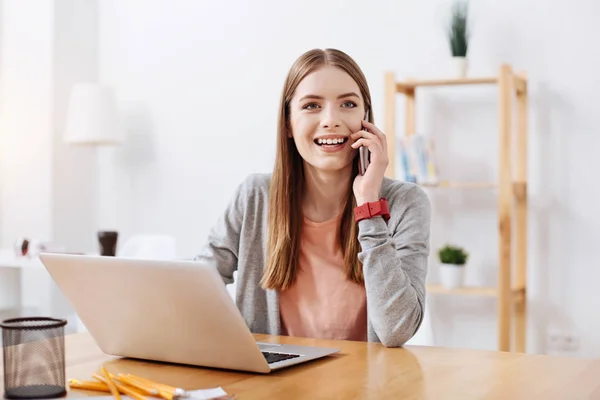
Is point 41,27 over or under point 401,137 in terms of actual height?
over

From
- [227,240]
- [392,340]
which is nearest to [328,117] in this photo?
[227,240]

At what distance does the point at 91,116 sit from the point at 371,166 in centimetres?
269

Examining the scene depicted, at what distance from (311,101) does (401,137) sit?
1.92 meters

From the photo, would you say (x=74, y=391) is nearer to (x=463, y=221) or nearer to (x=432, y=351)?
(x=432, y=351)

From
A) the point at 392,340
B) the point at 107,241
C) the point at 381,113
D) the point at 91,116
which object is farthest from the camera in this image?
the point at 91,116

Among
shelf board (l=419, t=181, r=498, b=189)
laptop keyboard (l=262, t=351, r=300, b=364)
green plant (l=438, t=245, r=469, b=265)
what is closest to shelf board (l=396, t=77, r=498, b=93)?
shelf board (l=419, t=181, r=498, b=189)

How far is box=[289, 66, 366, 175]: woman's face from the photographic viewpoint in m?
1.80

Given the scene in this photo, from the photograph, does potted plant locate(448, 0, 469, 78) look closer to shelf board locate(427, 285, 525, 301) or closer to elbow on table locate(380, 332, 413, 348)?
shelf board locate(427, 285, 525, 301)

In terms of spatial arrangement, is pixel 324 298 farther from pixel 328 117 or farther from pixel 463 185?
pixel 463 185

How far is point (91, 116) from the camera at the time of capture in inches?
162

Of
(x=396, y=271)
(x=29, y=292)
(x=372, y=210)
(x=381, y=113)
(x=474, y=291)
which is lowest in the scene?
(x=29, y=292)

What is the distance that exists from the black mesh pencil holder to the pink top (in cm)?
78

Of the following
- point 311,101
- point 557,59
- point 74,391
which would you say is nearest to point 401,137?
point 557,59

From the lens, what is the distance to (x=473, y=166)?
3.64 m
